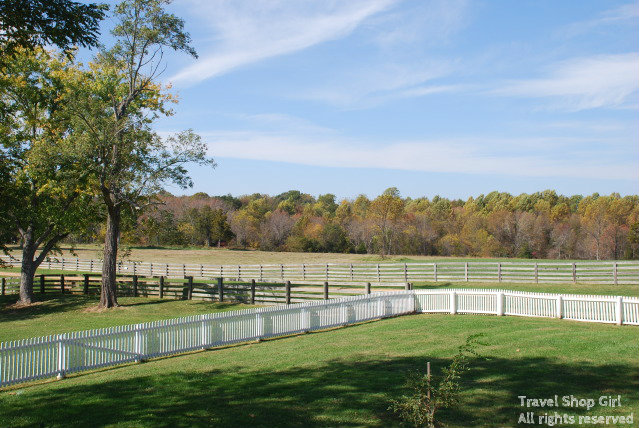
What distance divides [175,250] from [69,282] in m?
39.2

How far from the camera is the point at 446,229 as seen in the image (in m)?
86.5

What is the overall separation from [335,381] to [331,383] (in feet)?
0.51

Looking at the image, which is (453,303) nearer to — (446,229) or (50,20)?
(50,20)

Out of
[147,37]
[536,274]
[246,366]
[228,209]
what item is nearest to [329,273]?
[536,274]

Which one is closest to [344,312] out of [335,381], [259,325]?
[259,325]

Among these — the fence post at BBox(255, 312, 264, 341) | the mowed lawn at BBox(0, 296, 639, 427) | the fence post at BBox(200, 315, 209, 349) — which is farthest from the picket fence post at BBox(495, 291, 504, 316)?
the fence post at BBox(200, 315, 209, 349)

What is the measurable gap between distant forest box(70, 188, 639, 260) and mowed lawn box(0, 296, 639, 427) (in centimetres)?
4063

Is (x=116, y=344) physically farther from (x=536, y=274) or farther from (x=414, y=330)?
(x=536, y=274)

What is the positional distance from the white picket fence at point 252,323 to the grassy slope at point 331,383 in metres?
0.64

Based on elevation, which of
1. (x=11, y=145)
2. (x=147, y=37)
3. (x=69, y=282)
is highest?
(x=147, y=37)

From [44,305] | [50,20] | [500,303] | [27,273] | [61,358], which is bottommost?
[44,305]

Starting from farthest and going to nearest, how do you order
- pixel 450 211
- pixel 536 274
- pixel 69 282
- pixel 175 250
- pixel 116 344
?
pixel 450 211
pixel 175 250
pixel 69 282
pixel 536 274
pixel 116 344

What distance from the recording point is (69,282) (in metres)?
36.8

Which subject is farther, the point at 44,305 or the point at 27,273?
the point at 27,273
